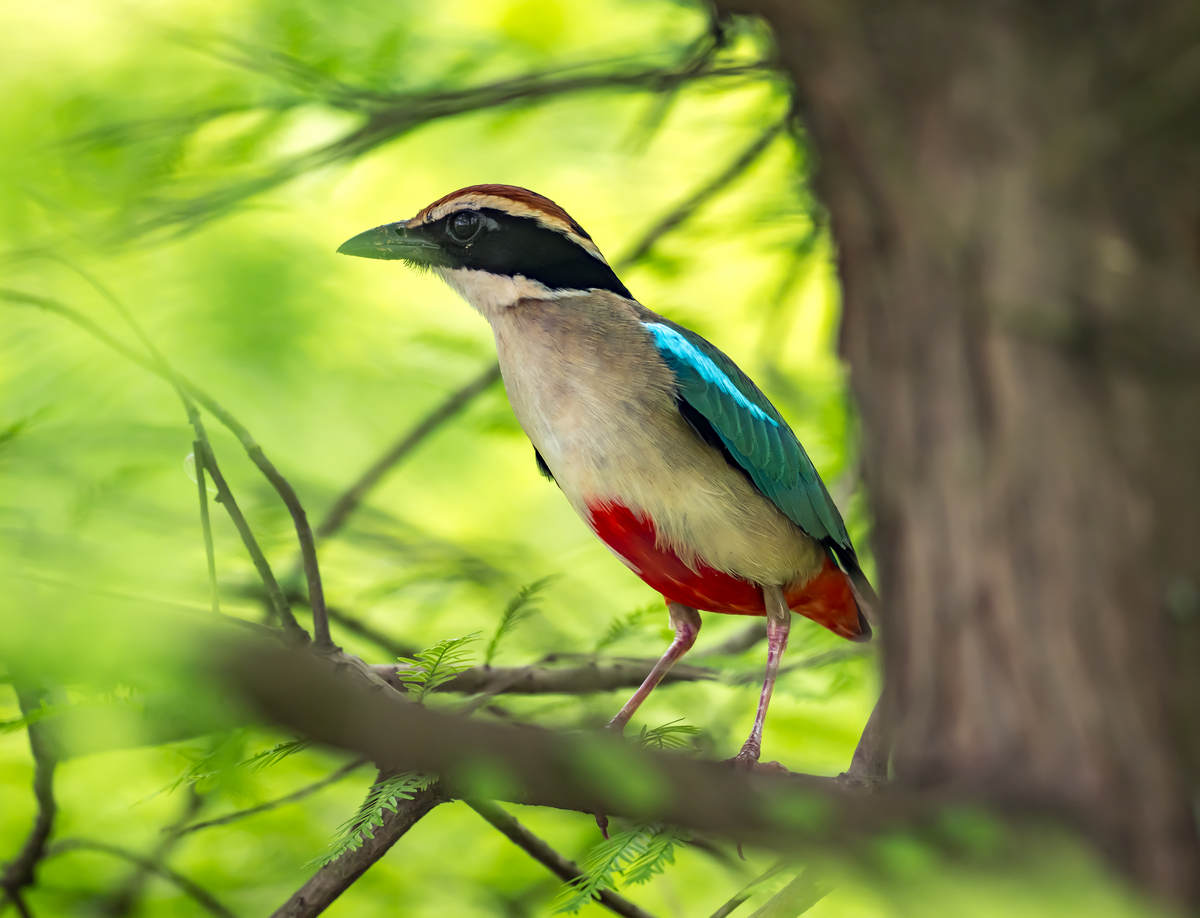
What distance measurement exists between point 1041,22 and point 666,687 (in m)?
3.36

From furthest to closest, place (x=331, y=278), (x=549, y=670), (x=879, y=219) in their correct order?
(x=549, y=670)
(x=331, y=278)
(x=879, y=219)

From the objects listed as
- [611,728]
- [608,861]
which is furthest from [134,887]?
[608,861]

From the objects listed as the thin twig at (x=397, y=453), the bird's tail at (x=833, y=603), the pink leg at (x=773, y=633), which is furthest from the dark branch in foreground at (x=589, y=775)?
the thin twig at (x=397, y=453)

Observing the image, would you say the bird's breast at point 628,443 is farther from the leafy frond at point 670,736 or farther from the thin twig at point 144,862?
the thin twig at point 144,862

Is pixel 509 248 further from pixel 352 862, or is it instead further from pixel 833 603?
pixel 352 862

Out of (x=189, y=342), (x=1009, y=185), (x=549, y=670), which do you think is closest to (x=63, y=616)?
(x=189, y=342)

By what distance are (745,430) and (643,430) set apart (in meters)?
0.45

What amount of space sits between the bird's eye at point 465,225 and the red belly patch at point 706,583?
124 cm

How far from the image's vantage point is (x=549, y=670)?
4.41m

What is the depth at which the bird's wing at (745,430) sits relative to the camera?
422 cm

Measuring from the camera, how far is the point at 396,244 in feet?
14.8

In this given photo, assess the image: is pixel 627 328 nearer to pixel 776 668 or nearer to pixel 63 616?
pixel 776 668

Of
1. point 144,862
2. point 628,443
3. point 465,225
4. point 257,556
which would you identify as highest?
point 465,225

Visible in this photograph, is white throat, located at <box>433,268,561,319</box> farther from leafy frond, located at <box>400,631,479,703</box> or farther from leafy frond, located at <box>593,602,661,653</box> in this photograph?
leafy frond, located at <box>400,631,479,703</box>
